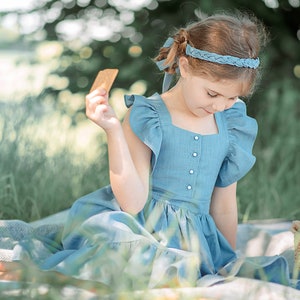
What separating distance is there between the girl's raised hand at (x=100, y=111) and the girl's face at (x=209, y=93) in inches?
12.0

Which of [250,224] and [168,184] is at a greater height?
[168,184]

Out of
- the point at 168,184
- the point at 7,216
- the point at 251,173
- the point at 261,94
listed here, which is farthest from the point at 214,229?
the point at 261,94

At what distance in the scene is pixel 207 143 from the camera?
2.70 metres

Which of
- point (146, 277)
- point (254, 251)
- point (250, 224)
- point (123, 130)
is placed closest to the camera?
point (146, 277)

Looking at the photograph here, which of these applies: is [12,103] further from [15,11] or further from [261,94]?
[261,94]

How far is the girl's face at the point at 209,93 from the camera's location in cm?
253

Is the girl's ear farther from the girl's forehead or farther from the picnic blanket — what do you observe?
the picnic blanket

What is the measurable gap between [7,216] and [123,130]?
1137 mm

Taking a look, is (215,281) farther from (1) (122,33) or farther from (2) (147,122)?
(1) (122,33)

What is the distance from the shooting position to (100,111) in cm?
241

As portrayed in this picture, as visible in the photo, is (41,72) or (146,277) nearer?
(146,277)

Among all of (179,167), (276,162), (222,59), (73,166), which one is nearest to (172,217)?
(179,167)

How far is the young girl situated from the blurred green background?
1460mm

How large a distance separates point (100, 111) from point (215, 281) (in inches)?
24.4
